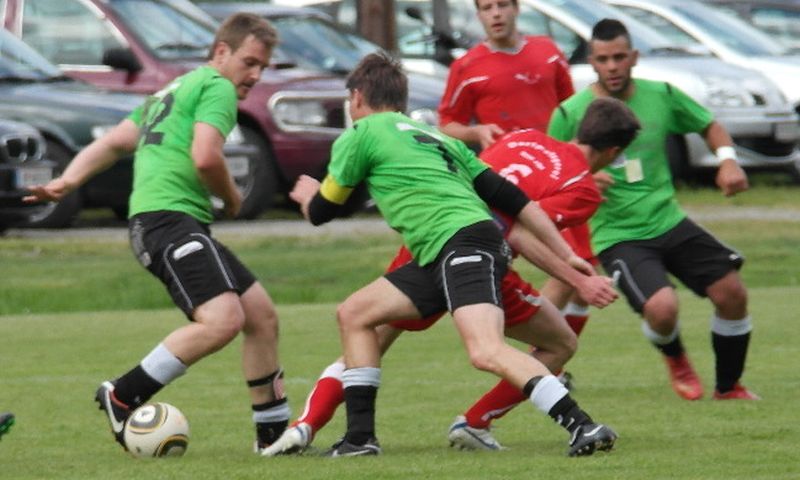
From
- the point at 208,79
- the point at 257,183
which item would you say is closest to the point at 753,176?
the point at 257,183

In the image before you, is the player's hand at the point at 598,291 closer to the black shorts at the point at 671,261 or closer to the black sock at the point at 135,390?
the black sock at the point at 135,390

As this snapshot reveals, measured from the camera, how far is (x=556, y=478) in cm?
756

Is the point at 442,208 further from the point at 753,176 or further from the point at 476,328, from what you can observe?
the point at 753,176

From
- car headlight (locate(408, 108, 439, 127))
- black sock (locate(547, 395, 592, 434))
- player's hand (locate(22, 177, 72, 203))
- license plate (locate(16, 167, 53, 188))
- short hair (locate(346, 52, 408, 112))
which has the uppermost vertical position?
short hair (locate(346, 52, 408, 112))

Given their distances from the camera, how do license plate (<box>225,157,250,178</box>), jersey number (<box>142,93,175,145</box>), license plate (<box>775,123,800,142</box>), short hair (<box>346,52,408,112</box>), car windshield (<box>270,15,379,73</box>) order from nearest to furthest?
1. short hair (<box>346,52,408,112</box>)
2. jersey number (<box>142,93,175,145</box>)
3. license plate (<box>225,157,250,178</box>)
4. car windshield (<box>270,15,379,73</box>)
5. license plate (<box>775,123,800,142</box>)

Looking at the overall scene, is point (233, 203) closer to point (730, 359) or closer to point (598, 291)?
point (598, 291)

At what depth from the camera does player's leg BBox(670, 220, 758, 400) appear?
1032 cm

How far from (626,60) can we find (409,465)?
3.11 metres

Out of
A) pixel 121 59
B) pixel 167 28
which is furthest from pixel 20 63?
pixel 167 28

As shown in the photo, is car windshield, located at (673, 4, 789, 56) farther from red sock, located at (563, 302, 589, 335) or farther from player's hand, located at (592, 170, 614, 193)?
player's hand, located at (592, 170, 614, 193)

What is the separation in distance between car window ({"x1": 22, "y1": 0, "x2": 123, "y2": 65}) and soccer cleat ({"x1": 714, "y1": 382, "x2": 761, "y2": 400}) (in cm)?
1152

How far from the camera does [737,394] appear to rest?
10336 millimetres

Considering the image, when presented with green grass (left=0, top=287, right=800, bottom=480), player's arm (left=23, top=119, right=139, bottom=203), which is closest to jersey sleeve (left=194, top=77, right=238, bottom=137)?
player's arm (left=23, top=119, right=139, bottom=203)

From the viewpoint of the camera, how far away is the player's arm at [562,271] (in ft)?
26.4
